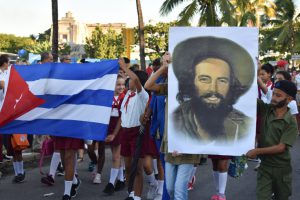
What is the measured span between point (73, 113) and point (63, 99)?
0.24 meters

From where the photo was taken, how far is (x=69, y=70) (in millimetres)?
6410

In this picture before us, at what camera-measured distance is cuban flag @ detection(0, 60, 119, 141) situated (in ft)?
20.2

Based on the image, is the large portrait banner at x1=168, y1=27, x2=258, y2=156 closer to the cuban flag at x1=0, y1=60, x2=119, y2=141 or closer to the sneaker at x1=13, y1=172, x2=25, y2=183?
the cuban flag at x1=0, y1=60, x2=119, y2=141

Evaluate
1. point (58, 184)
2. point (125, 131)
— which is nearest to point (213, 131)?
point (125, 131)

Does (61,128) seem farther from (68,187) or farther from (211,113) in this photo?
(211,113)

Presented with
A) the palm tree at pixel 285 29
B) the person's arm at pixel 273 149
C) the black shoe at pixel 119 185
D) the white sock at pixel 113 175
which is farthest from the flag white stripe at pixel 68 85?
the palm tree at pixel 285 29

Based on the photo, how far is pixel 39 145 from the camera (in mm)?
10258

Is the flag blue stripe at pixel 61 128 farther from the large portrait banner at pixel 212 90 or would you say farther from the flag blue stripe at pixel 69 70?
the large portrait banner at pixel 212 90

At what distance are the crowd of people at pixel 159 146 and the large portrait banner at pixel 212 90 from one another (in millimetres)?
138

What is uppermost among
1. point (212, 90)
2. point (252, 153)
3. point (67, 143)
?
point (212, 90)

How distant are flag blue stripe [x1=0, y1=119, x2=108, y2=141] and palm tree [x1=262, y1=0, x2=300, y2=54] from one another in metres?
39.9

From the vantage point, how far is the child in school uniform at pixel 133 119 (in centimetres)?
602

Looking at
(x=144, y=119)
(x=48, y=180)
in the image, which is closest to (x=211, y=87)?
(x=144, y=119)

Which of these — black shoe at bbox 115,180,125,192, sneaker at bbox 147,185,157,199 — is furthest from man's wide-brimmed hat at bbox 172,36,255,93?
black shoe at bbox 115,180,125,192
